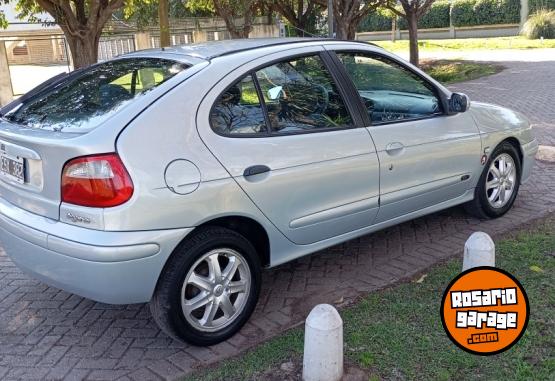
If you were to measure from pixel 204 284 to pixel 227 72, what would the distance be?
4.05 feet

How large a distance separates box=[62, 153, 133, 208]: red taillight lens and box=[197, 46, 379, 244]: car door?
1.72 ft

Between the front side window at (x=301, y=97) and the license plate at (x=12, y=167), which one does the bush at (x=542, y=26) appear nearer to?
the front side window at (x=301, y=97)

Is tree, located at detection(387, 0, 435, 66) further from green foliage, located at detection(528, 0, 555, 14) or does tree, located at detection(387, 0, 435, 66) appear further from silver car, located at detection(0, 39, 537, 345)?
green foliage, located at detection(528, 0, 555, 14)

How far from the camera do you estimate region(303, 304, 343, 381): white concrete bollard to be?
2744mm

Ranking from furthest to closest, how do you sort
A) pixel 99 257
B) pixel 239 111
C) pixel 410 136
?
pixel 410 136
pixel 239 111
pixel 99 257

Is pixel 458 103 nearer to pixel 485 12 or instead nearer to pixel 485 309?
pixel 485 309

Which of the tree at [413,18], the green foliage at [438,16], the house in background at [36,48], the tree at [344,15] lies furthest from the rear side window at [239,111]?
the green foliage at [438,16]

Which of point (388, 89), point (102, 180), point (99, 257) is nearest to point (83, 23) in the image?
point (388, 89)

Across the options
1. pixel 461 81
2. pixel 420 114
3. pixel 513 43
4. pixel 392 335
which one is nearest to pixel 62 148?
pixel 392 335

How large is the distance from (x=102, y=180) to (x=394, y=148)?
209 centimetres

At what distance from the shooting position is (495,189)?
206 inches

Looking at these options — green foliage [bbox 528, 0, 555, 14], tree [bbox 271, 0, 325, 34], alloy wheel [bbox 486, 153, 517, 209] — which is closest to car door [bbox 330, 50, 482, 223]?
alloy wheel [bbox 486, 153, 517, 209]

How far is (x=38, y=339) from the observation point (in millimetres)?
3576

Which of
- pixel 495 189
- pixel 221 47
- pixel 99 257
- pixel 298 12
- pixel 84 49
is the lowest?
pixel 495 189
